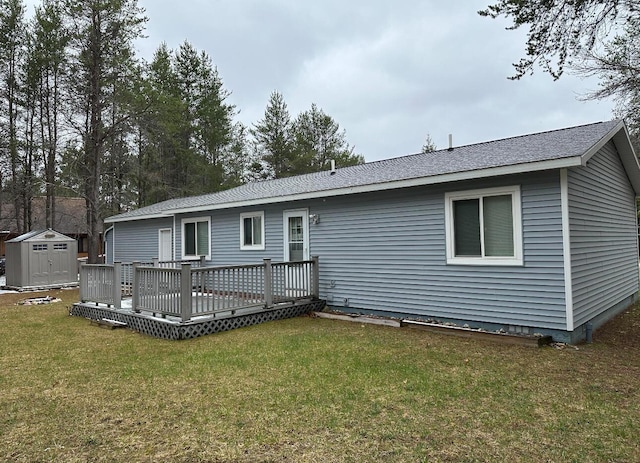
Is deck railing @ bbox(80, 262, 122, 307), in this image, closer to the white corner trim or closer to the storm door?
the storm door

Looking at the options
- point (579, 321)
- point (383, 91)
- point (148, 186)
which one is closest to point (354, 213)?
point (579, 321)

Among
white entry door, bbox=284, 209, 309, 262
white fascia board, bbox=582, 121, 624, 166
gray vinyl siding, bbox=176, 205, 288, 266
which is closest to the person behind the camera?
white fascia board, bbox=582, 121, 624, 166

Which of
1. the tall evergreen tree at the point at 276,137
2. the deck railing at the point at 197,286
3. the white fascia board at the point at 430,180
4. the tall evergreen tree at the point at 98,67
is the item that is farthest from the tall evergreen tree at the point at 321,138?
the deck railing at the point at 197,286

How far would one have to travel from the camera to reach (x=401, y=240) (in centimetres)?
755

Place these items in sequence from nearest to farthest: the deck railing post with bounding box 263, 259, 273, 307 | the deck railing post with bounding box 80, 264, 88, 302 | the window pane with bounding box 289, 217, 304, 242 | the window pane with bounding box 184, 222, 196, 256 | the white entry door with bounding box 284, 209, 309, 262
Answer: the deck railing post with bounding box 263, 259, 273, 307
the deck railing post with bounding box 80, 264, 88, 302
the white entry door with bounding box 284, 209, 309, 262
the window pane with bounding box 289, 217, 304, 242
the window pane with bounding box 184, 222, 196, 256

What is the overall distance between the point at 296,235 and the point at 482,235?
4230 mm

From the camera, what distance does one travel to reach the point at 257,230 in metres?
10.2

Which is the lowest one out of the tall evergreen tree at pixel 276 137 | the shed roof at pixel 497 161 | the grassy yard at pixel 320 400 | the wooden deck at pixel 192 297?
the grassy yard at pixel 320 400

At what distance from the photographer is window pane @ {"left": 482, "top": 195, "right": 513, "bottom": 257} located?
20.4 feet

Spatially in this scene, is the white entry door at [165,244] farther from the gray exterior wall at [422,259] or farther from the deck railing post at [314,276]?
the deck railing post at [314,276]

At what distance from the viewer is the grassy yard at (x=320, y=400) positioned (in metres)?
2.94

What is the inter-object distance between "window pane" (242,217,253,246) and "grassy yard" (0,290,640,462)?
13.9 ft

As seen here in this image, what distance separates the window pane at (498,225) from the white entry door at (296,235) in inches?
155

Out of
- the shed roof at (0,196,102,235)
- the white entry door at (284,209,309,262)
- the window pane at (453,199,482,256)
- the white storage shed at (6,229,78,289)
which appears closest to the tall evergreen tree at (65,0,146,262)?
the white storage shed at (6,229,78,289)
